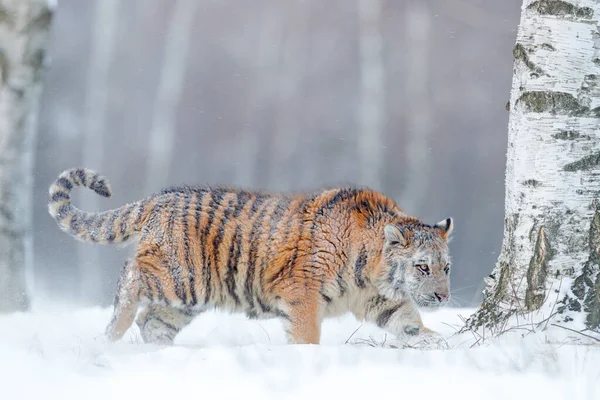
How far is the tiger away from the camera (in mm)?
5727

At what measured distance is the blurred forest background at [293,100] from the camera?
67.6ft

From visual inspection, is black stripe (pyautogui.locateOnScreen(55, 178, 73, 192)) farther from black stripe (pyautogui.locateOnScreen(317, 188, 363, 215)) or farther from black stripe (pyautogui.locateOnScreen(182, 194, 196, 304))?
black stripe (pyautogui.locateOnScreen(317, 188, 363, 215))

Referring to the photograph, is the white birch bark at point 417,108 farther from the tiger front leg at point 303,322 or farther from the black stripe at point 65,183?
the tiger front leg at point 303,322

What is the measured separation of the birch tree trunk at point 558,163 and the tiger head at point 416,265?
0.70 m

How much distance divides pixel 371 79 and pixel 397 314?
1634 cm

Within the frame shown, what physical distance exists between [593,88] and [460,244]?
54.2 feet

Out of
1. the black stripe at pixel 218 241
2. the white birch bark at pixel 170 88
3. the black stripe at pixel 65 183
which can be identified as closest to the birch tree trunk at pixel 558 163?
the black stripe at pixel 218 241

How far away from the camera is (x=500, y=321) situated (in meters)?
5.19

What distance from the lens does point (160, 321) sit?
250 inches

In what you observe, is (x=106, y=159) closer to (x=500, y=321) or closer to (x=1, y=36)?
(x=1, y=36)

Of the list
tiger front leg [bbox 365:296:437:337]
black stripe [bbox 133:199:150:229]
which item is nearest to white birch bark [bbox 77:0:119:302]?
black stripe [bbox 133:199:150:229]

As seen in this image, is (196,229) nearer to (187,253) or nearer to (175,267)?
(187,253)

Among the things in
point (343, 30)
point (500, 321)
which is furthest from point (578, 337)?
point (343, 30)

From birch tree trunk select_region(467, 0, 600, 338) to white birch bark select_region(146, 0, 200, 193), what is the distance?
50.7ft
